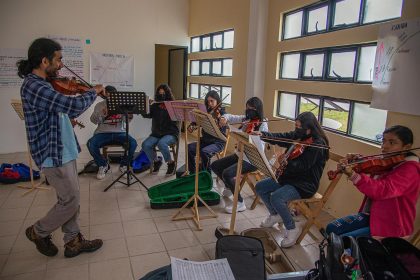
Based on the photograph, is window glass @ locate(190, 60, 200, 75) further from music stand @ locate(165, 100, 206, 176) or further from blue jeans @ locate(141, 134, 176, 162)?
music stand @ locate(165, 100, 206, 176)

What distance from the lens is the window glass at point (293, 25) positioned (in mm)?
3561

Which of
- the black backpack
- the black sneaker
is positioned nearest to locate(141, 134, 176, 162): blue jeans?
the black sneaker

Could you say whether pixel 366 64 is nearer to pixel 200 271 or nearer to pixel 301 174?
pixel 301 174

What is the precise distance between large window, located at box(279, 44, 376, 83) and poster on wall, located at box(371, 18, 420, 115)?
20cm

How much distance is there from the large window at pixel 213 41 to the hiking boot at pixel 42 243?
3768 millimetres

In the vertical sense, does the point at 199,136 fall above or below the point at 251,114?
below

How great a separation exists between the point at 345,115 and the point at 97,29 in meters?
4.09

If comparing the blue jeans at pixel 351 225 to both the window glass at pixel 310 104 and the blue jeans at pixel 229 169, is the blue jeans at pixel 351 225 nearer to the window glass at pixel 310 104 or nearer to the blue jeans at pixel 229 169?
the blue jeans at pixel 229 169

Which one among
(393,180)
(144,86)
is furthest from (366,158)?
(144,86)

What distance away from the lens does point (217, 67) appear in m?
5.33

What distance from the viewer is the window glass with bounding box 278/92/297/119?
12.2 ft

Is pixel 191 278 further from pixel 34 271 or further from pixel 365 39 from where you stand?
pixel 365 39

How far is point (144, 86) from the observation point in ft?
18.6

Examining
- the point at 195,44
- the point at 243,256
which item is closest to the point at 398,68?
the point at 243,256
